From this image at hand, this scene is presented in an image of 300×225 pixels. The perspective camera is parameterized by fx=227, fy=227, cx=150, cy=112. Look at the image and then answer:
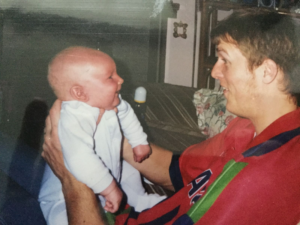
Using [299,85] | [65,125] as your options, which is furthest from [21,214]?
[299,85]

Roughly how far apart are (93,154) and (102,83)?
6.3 inches

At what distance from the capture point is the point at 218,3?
130 cm

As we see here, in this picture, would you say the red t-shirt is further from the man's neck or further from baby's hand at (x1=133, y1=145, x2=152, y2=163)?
baby's hand at (x1=133, y1=145, x2=152, y2=163)

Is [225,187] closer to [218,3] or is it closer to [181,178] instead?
[181,178]

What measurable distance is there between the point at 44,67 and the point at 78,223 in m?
0.38

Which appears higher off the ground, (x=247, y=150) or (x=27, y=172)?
(x=247, y=150)

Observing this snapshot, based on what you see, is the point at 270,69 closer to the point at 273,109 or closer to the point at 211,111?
the point at 273,109

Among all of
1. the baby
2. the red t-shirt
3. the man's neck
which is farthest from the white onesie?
the man's neck

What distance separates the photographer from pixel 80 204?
49cm

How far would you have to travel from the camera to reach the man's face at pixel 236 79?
1.70ft

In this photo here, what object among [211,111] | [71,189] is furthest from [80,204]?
[211,111]

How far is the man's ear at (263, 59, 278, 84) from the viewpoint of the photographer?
49cm

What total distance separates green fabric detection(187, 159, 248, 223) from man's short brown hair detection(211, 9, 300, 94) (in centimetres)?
22

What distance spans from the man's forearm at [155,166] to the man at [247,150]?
0.07 m
